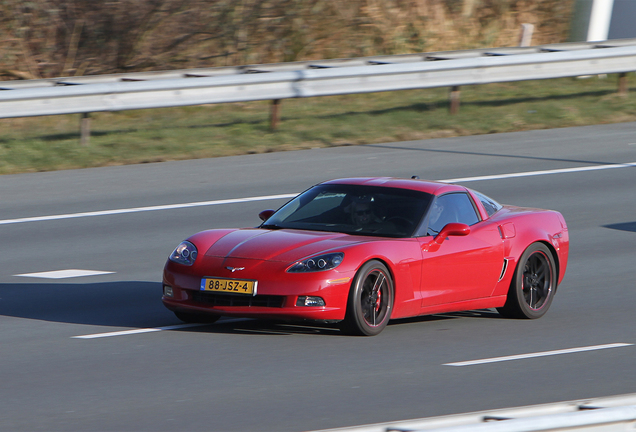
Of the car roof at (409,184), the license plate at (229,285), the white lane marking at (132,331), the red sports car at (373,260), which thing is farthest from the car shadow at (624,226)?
the license plate at (229,285)

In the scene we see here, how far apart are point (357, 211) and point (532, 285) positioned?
1.82 metres

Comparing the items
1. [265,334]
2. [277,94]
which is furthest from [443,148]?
[265,334]

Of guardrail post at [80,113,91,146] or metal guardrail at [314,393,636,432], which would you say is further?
guardrail post at [80,113,91,146]

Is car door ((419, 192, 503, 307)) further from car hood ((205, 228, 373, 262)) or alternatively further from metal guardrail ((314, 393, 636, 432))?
metal guardrail ((314, 393, 636, 432))

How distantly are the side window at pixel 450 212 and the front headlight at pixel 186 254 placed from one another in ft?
6.33

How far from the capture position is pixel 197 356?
7.81 meters

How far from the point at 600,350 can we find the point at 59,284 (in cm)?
495

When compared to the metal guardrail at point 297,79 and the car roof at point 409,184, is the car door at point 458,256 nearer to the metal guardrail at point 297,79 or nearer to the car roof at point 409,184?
the car roof at point 409,184

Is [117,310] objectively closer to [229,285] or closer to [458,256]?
[229,285]

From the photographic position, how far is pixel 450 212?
9.62m

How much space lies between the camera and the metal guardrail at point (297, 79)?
16.8 meters

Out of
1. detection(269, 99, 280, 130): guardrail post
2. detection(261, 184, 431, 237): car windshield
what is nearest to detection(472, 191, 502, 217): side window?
detection(261, 184, 431, 237): car windshield

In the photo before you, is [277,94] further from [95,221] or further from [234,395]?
[234,395]

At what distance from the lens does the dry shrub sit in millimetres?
22969
